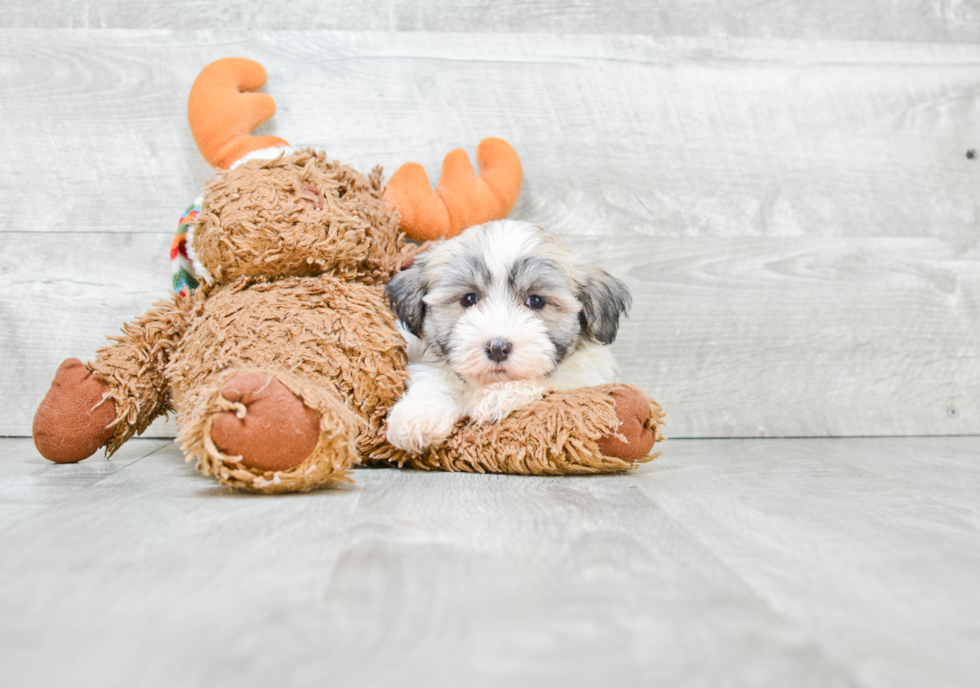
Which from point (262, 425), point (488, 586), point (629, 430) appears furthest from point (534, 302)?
point (488, 586)

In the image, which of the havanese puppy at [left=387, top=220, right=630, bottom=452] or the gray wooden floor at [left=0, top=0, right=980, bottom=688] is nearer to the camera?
the havanese puppy at [left=387, top=220, right=630, bottom=452]

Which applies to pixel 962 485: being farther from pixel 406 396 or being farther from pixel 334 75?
pixel 334 75

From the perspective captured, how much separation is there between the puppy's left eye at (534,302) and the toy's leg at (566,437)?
0.19 metres

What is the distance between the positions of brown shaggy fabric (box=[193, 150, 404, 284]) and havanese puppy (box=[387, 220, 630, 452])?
0.14m

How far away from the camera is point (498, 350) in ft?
4.91

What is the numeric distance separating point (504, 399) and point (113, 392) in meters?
0.86

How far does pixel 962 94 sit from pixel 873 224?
51cm

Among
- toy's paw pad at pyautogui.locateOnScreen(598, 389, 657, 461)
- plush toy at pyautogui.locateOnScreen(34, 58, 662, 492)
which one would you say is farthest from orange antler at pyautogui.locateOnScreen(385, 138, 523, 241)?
toy's paw pad at pyautogui.locateOnScreen(598, 389, 657, 461)

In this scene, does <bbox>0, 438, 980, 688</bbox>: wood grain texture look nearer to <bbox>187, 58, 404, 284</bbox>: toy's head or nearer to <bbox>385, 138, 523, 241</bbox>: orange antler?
<bbox>187, 58, 404, 284</bbox>: toy's head

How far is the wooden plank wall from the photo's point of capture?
2092 millimetres

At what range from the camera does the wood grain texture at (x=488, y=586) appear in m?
0.67

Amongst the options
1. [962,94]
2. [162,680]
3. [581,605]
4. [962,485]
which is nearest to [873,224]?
[962,94]

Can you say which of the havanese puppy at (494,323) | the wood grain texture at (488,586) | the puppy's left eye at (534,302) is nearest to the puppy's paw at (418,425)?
the havanese puppy at (494,323)

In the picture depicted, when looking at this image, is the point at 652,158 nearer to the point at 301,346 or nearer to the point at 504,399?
the point at 504,399
